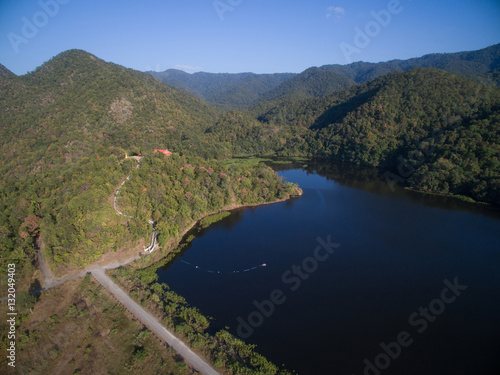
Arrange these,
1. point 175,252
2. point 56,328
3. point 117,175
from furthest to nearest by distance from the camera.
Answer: point 117,175
point 175,252
point 56,328

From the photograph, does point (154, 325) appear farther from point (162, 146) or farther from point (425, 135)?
point (425, 135)

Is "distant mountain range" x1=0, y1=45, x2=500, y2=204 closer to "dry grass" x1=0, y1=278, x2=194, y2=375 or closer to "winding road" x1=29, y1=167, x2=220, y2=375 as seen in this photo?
"winding road" x1=29, y1=167, x2=220, y2=375

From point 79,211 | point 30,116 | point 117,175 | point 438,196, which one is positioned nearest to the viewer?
point 79,211

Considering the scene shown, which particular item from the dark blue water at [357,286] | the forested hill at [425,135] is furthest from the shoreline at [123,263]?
the forested hill at [425,135]

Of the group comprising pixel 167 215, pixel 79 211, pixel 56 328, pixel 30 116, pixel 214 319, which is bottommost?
pixel 214 319

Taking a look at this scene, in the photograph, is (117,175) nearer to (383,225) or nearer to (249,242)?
(249,242)

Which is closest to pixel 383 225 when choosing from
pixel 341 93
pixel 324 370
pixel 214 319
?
pixel 324 370

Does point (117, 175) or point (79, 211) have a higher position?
point (117, 175)
